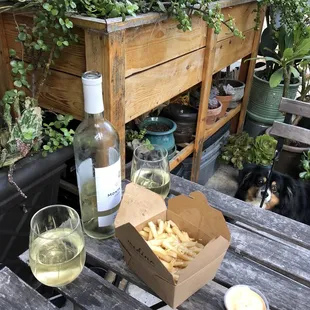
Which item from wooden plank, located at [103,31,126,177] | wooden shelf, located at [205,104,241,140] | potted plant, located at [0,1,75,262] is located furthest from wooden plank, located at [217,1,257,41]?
potted plant, located at [0,1,75,262]

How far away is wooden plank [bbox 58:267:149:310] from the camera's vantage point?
2.32 feet

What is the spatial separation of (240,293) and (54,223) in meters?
0.41

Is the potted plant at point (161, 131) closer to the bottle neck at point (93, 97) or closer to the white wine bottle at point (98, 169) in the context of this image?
the white wine bottle at point (98, 169)

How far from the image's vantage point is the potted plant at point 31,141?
864mm

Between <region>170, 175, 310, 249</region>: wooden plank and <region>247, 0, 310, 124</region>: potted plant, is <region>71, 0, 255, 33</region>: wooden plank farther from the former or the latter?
<region>247, 0, 310, 124</region>: potted plant

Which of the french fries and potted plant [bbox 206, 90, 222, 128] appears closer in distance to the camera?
the french fries

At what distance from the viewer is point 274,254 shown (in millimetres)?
849

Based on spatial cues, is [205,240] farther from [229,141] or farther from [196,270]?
[229,141]

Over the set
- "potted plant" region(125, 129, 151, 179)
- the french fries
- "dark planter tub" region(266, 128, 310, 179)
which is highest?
the french fries

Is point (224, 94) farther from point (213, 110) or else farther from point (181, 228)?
point (181, 228)

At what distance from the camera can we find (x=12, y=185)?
0.85 m

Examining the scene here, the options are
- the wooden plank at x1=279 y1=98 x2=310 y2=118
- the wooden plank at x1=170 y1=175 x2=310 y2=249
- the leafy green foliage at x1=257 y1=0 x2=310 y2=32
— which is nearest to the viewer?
the wooden plank at x1=170 y1=175 x2=310 y2=249

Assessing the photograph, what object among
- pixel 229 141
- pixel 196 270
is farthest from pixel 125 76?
pixel 229 141

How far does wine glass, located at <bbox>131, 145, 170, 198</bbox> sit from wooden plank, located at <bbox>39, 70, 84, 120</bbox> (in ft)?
0.75
